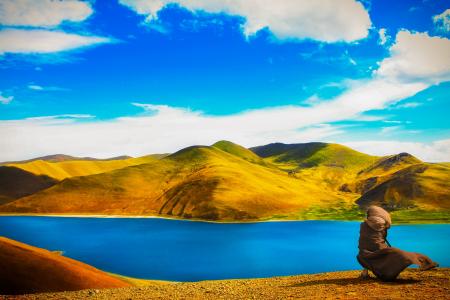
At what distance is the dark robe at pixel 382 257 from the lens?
20.5 m

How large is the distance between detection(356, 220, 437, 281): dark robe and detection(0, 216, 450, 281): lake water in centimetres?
3650

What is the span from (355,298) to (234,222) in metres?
147

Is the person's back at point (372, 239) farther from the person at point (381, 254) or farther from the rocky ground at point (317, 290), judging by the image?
the rocky ground at point (317, 290)

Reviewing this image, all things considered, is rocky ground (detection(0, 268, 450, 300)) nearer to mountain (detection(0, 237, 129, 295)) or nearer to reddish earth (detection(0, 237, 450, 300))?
reddish earth (detection(0, 237, 450, 300))

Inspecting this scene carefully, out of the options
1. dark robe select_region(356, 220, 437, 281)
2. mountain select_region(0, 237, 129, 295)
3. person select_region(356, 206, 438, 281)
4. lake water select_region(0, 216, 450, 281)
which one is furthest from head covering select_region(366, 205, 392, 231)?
lake water select_region(0, 216, 450, 281)

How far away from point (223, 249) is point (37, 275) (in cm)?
5813

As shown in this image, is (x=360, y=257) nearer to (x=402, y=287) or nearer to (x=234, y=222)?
(x=402, y=287)

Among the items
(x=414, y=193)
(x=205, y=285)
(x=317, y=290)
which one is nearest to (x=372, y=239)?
(x=317, y=290)

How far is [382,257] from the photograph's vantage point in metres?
21.3

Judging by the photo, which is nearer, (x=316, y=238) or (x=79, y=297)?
(x=79, y=297)

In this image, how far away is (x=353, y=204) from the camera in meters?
196

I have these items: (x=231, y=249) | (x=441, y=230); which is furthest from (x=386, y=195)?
(x=231, y=249)

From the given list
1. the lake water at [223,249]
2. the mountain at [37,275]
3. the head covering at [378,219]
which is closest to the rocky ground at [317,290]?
the head covering at [378,219]

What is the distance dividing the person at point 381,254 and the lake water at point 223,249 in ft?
120
